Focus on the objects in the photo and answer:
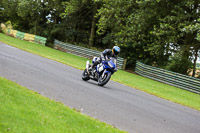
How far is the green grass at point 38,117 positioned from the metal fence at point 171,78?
16775 mm

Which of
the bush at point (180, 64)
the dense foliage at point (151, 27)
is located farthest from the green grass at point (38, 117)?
the bush at point (180, 64)

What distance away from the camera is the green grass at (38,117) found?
17.3 ft

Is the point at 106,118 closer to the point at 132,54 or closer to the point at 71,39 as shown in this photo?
the point at 132,54

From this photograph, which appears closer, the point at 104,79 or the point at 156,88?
the point at 104,79

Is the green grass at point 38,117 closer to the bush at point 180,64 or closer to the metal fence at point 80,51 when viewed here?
the bush at point 180,64

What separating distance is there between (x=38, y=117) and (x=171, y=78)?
19.6 metres

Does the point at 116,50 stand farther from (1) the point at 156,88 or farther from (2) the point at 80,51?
(2) the point at 80,51

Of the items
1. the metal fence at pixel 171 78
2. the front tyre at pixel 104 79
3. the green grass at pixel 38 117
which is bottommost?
the metal fence at pixel 171 78

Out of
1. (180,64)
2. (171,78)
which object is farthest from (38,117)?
(180,64)

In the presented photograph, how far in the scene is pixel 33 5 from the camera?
45.9 metres

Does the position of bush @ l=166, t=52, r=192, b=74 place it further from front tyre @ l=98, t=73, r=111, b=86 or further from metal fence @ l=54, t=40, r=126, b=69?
front tyre @ l=98, t=73, r=111, b=86

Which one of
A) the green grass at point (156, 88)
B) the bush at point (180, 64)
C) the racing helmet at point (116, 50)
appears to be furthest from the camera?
the bush at point (180, 64)

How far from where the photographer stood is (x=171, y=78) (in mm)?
24281

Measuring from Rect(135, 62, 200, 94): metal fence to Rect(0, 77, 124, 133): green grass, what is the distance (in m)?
16.8
